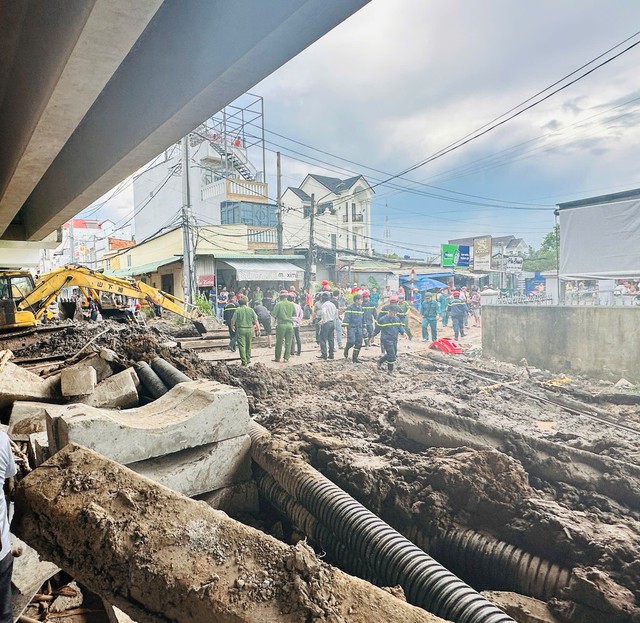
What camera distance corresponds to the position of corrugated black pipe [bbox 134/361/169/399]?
577 cm

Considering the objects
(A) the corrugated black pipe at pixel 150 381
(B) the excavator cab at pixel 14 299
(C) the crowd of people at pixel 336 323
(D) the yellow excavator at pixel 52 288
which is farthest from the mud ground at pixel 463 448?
(D) the yellow excavator at pixel 52 288

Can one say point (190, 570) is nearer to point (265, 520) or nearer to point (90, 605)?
point (90, 605)

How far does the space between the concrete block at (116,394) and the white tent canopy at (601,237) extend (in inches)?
528

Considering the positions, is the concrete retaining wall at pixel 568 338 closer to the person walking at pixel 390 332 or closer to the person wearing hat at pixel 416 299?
the person walking at pixel 390 332

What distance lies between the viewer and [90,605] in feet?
10.6

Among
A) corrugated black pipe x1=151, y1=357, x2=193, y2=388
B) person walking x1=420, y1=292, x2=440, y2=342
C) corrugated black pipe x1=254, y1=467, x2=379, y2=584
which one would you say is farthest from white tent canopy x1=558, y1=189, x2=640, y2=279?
corrugated black pipe x1=254, y1=467, x2=379, y2=584

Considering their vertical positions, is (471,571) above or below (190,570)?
below

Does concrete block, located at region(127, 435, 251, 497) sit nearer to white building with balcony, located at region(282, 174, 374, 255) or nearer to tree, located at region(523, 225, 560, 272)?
white building with balcony, located at region(282, 174, 374, 255)

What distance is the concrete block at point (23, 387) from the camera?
533 cm

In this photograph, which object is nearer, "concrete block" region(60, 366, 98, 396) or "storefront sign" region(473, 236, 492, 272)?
"concrete block" region(60, 366, 98, 396)

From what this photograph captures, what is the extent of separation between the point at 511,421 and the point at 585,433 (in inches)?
39.2

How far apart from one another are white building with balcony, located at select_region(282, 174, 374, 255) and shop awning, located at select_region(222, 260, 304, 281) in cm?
1021

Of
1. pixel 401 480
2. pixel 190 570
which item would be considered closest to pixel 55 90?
pixel 190 570

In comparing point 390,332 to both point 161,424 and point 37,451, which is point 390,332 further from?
point 37,451
